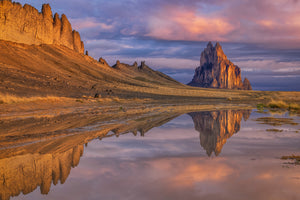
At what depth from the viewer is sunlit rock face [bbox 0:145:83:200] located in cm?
518

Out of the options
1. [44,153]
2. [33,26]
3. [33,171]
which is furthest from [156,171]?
[33,26]

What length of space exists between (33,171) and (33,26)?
2906 inches

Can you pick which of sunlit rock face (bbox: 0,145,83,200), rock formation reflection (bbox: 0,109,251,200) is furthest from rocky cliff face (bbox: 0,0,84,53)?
sunlit rock face (bbox: 0,145,83,200)

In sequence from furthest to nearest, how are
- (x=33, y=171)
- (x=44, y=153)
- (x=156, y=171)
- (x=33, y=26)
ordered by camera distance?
1. (x=33, y=26)
2. (x=44, y=153)
3. (x=156, y=171)
4. (x=33, y=171)

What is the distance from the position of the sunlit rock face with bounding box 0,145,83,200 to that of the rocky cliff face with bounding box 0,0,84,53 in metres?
61.5

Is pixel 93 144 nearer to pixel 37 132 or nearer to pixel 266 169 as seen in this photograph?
pixel 37 132

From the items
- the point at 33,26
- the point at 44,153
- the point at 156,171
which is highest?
the point at 33,26

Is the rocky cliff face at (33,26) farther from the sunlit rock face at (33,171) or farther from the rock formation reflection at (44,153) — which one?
the sunlit rock face at (33,171)

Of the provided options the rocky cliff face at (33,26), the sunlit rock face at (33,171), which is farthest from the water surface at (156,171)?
the rocky cliff face at (33,26)

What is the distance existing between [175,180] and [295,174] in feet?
8.29

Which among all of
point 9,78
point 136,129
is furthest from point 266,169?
point 9,78

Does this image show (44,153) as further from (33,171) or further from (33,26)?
(33,26)

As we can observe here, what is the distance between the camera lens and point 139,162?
721 centimetres

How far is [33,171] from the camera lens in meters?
6.15
